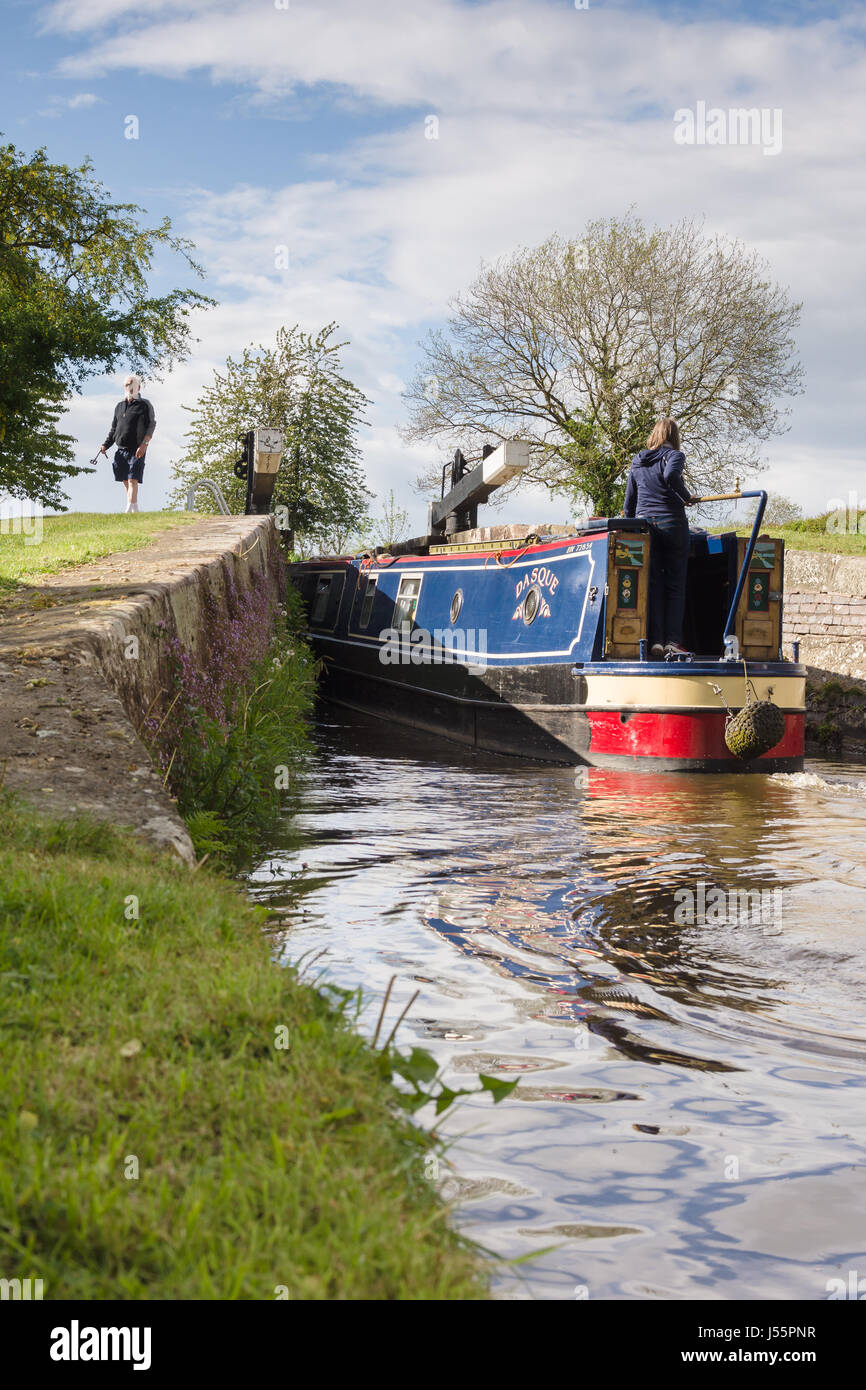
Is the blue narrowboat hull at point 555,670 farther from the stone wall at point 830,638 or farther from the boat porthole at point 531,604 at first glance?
the stone wall at point 830,638

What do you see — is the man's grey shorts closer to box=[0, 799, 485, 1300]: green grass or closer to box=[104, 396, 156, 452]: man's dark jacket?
box=[104, 396, 156, 452]: man's dark jacket

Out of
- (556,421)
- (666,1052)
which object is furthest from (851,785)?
(556,421)

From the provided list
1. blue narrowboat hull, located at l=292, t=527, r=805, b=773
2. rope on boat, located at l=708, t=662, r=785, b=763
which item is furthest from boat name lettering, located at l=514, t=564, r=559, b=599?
rope on boat, located at l=708, t=662, r=785, b=763

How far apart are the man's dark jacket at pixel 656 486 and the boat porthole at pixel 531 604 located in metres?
1.44

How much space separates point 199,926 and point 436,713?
11.7 m

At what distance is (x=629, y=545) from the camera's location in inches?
455

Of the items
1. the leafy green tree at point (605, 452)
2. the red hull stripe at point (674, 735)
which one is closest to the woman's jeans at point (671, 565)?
the red hull stripe at point (674, 735)

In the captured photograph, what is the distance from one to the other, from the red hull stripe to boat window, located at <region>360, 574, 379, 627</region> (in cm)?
661

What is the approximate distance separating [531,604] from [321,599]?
26.0 feet

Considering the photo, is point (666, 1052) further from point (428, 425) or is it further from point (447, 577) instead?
point (428, 425)

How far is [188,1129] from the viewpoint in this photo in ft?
6.86

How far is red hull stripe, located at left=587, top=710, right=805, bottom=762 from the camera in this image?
36.0ft

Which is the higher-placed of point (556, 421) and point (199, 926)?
point (556, 421)
